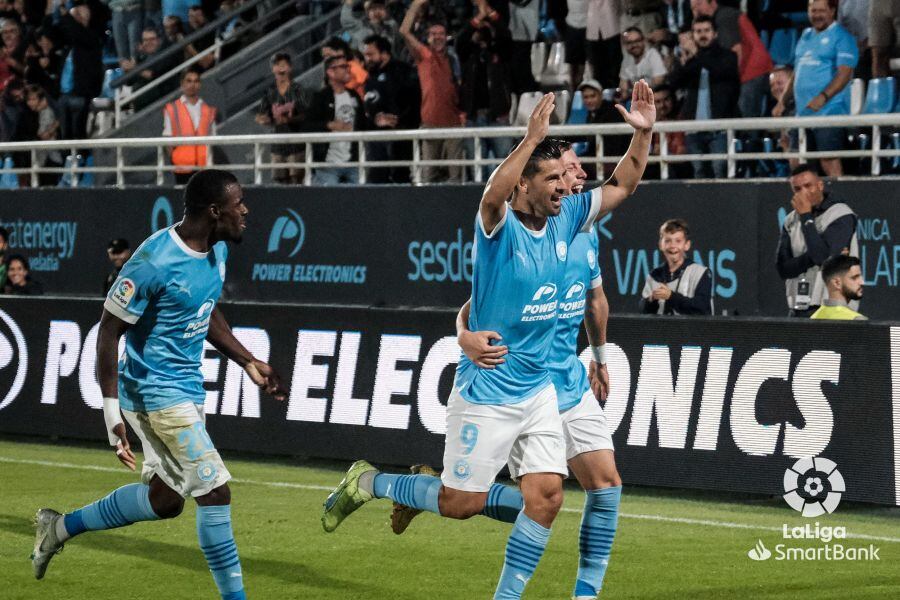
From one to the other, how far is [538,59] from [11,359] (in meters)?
6.77

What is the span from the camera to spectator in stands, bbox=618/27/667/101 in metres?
16.6

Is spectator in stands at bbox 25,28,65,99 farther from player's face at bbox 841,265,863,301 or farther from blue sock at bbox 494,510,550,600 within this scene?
blue sock at bbox 494,510,550,600

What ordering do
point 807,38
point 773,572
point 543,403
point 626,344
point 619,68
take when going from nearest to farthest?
point 543,403, point 773,572, point 626,344, point 807,38, point 619,68

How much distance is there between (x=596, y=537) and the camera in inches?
308

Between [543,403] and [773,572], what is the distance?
241 centimetres

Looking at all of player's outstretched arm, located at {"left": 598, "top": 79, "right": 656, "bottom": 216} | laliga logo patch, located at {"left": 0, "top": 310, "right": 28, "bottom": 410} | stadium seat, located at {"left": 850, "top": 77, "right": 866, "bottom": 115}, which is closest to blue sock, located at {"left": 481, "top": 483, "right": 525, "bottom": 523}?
player's outstretched arm, located at {"left": 598, "top": 79, "right": 656, "bottom": 216}

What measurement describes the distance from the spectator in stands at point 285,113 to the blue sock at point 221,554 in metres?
12.2

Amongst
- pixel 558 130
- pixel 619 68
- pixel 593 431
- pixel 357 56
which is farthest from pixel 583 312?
pixel 357 56

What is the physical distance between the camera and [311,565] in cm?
944

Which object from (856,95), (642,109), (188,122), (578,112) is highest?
(188,122)

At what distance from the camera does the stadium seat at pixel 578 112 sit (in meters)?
17.5

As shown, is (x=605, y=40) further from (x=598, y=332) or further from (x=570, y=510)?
(x=598, y=332)

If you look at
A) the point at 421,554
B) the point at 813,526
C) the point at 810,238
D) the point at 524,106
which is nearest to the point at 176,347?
the point at 421,554

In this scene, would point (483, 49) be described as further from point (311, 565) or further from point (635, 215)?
point (311, 565)
